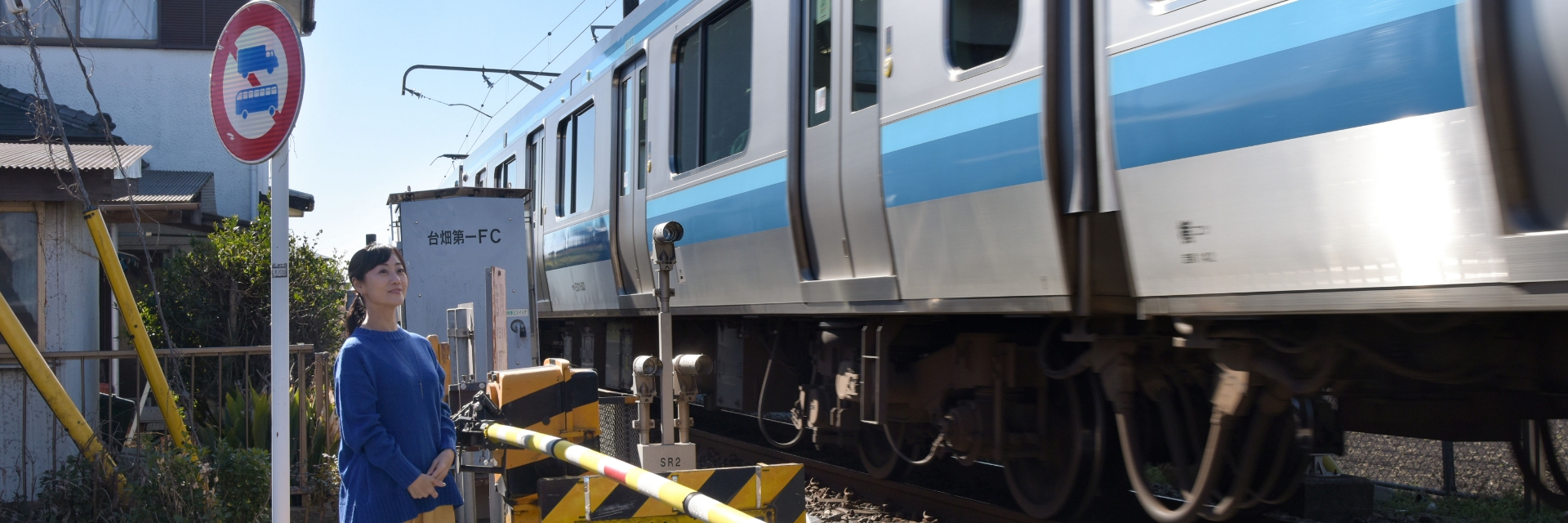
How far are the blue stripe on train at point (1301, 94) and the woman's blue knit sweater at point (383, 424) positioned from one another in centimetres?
235

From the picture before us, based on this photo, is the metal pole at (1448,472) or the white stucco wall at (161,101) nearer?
the metal pole at (1448,472)

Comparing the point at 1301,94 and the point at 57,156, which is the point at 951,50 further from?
the point at 57,156

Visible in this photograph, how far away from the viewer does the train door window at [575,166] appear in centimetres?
966

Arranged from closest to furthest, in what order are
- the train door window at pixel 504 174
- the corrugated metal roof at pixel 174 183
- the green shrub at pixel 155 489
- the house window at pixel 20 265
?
the green shrub at pixel 155 489, the house window at pixel 20 265, the corrugated metal roof at pixel 174 183, the train door window at pixel 504 174

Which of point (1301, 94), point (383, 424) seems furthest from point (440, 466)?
point (1301, 94)

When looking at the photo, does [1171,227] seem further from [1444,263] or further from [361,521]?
[361,521]

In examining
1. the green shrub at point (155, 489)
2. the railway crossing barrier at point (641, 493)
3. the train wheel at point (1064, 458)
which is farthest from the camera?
the green shrub at point (155, 489)

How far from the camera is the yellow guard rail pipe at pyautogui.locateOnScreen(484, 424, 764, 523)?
2.90 m

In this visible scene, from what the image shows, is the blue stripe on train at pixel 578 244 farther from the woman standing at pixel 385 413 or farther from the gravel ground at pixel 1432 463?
the gravel ground at pixel 1432 463

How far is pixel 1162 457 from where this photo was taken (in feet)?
17.2

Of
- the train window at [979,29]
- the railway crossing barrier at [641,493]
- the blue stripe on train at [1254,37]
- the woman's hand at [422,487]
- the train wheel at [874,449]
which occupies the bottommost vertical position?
the train wheel at [874,449]

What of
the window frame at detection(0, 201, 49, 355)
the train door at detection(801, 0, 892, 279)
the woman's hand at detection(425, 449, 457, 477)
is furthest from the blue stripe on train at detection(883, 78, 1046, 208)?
the window frame at detection(0, 201, 49, 355)

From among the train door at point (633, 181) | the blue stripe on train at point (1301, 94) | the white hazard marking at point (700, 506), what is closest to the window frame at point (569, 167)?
the train door at point (633, 181)

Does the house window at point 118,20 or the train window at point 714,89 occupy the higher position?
the house window at point 118,20
